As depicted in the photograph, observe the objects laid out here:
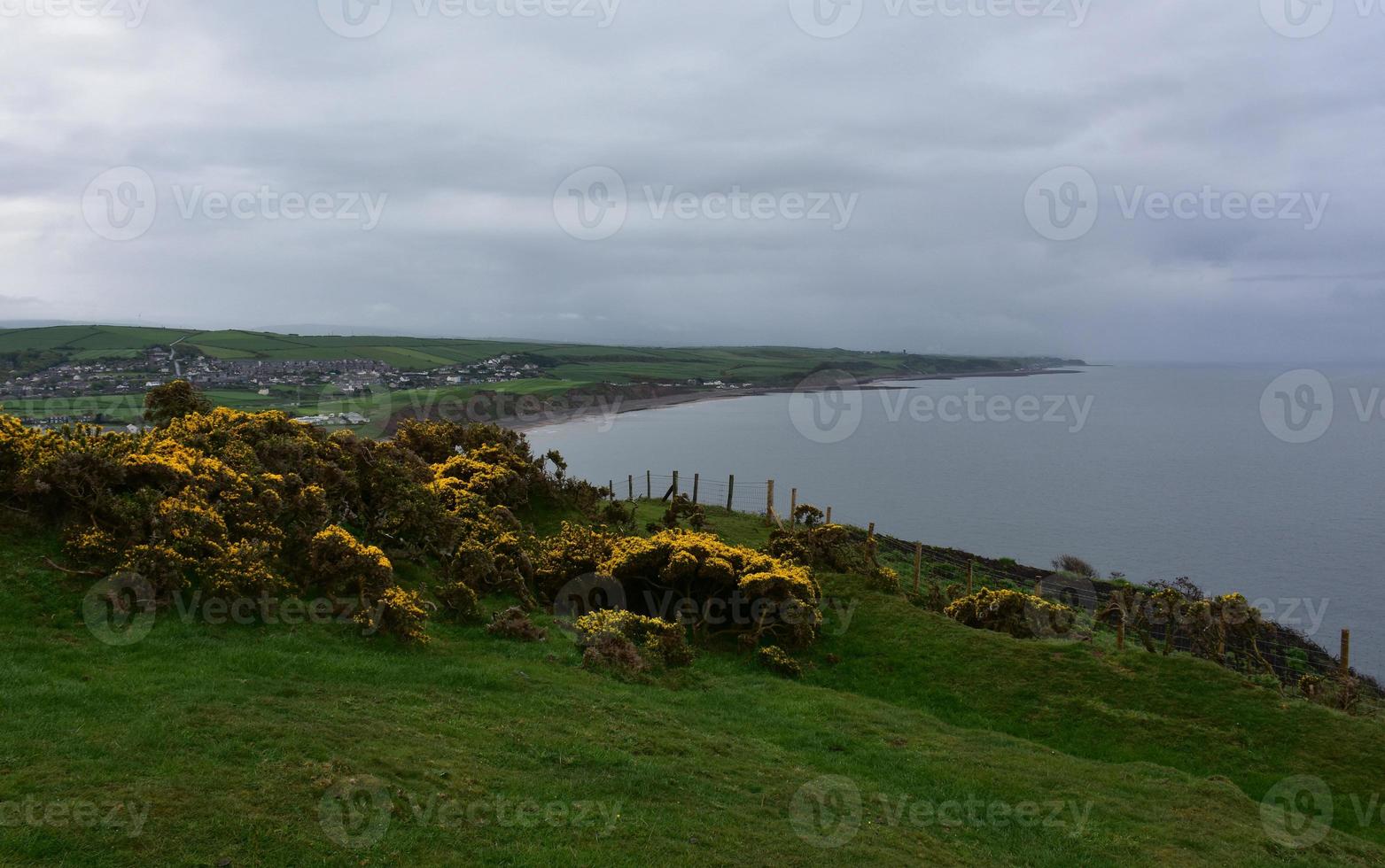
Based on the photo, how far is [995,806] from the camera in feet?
36.1

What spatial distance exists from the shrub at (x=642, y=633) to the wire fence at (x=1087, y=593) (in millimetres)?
8788

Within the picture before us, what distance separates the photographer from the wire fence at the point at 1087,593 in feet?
64.6

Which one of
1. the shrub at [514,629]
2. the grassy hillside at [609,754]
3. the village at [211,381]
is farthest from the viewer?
the village at [211,381]

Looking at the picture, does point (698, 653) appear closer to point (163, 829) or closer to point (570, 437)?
point (163, 829)

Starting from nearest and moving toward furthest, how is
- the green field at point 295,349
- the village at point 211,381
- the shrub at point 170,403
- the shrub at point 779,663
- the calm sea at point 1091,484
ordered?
the shrub at point 779,663
the shrub at point 170,403
the calm sea at point 1091,484
the village at point 211,381
the green field at point 295,349

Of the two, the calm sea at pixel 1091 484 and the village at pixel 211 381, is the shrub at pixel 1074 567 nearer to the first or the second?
the calm sea at pixel 1091 484

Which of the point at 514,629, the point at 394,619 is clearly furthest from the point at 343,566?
the point at 514,629

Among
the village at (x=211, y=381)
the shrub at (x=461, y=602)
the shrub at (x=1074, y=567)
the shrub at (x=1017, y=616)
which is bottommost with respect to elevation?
the shrub at (x=1074, y=567)

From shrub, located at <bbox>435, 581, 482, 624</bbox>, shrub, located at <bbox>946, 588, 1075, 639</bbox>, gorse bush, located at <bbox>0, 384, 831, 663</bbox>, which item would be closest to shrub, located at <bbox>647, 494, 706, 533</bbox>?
gorse bush, located at <bbox>0, 384, 831, 663</bbox>

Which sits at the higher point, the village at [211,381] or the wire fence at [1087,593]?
the village at [211,381]

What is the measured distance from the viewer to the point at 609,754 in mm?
10703

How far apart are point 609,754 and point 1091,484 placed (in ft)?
279

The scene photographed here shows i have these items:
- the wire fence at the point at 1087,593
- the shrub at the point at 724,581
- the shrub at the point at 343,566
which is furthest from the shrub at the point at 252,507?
the wire fence at the point at 1087,593

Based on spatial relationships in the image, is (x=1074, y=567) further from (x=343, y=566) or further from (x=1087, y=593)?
(x=343, y=566)
